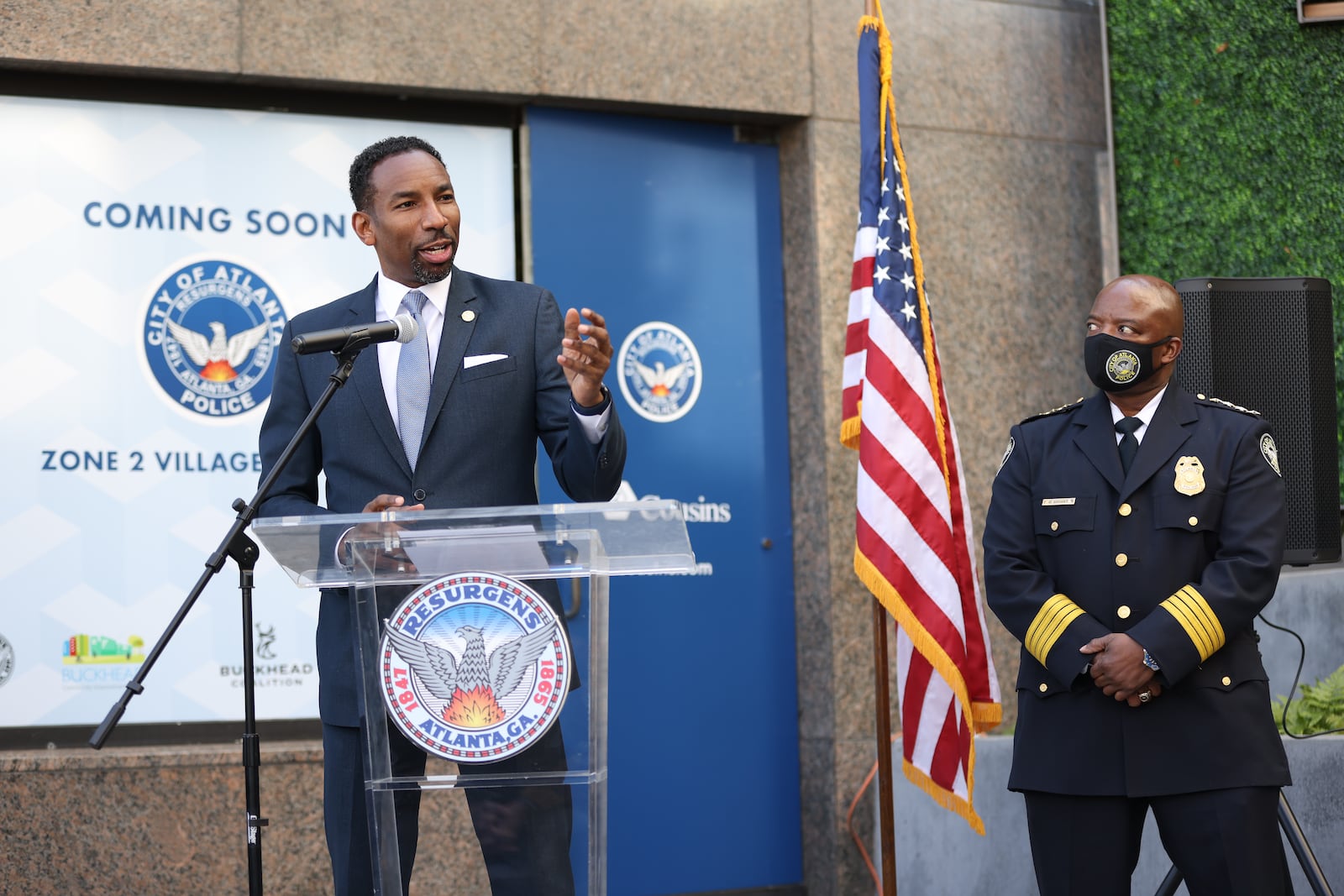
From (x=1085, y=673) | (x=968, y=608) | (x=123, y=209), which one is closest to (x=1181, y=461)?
(x=1085, y=673)

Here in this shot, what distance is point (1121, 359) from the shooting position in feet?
12.0

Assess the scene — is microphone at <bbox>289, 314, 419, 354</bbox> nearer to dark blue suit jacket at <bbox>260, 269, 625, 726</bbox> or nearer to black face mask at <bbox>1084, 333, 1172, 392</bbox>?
dark blue suit jacket at <bbox>260, 269, 625, 726</bbox>

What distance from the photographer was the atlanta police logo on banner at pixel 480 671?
268 cm

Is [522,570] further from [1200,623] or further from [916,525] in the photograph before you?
[916,525]

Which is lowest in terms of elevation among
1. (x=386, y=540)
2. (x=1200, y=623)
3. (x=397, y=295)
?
(x=1200, y=623)

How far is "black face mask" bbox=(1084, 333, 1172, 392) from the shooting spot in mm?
3639

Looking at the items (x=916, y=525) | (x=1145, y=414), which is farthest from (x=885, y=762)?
(x=1145, y=414)

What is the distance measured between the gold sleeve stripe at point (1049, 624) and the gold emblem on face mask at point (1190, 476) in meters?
0.39

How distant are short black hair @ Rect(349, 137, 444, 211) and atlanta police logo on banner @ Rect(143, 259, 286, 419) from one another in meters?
2.56

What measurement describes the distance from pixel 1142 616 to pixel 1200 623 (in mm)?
178

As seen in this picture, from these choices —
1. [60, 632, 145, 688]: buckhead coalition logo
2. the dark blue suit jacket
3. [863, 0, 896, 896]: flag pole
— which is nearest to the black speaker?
[863, 0, 896, 896]: flag pole

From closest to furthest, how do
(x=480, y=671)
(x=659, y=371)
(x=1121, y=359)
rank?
(x=480, y=671) → (x=1121, y=359) → (x=659, y=371)

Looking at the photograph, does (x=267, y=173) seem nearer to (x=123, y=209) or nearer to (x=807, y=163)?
(x=123, y=209)

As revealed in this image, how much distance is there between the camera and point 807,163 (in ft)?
21.6
